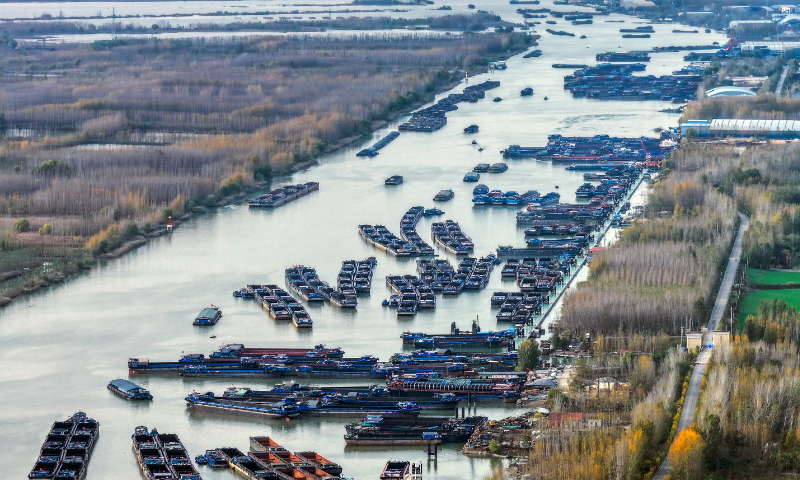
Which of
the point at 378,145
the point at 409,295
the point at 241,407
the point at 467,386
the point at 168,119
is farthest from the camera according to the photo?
the point at 168,119

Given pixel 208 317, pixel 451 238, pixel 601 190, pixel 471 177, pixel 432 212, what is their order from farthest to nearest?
pixel 471 177
pixel 601 190
pixel 432 212
pixel 451 238
pixel 208 317

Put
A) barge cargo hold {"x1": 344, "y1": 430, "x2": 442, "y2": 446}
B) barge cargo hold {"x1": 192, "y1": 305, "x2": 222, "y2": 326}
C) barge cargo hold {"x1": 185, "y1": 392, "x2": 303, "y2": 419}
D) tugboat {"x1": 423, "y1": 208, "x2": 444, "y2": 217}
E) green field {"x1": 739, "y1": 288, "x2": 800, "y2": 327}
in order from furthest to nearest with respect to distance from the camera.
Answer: tugboat {"x1": 423, "y1": 208, "x2": 444, "y2": 217}
barge cargo hold {"x1": 192, "y1": 305, "x2": 222, "y2": 326}
green field {"x1": 739, "y1": 288, "x2": 800, "y2": 327}
barge cargo hold {"x1": 185, "y1": 392, "x2": 303, "y2": 419}
barge cargo hold {"x1": 344, "y1": 430, "x2": 442, "y2": 446}

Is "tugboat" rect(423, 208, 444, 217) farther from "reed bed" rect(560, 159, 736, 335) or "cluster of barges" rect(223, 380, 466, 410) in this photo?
"cluster of barges" rect(223, 380, 466, 410)

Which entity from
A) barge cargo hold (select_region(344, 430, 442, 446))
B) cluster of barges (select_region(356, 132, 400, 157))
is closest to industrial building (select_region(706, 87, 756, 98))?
cluster of barges (select_region(356, 132, 400, 157))

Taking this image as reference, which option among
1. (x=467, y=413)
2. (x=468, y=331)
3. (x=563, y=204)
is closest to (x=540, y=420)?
(x=467, y=413)

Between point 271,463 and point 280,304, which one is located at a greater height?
point 280,304

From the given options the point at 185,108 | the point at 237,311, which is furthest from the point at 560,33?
the point at 237,311

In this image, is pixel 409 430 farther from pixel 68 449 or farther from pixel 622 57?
pixel 622 57
